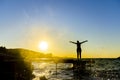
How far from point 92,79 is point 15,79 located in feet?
92.5

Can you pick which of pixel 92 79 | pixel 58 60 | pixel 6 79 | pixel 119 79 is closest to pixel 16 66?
pixel 6 79

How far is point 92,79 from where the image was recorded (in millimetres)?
62750

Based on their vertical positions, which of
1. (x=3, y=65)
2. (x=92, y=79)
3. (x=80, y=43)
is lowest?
(x=92, y=79)

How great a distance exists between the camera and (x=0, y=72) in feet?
131

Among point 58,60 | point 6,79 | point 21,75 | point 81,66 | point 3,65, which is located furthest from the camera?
point 81,66

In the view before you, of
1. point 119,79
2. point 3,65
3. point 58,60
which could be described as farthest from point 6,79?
point 58,60

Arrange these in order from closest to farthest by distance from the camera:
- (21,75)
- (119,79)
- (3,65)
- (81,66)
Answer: (3,65) → (21,75) → (119,79) → (81,66)

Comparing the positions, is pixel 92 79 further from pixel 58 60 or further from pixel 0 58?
pixel 0 58

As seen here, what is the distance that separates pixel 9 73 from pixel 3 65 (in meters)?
3.55

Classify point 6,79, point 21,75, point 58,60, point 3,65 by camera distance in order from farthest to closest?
point 58,60 → point 21,75 → point 3,65 → point 6,79

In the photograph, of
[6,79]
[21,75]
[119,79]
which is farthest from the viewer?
[119,79]

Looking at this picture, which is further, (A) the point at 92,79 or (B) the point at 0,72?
(A) the point at 92,79

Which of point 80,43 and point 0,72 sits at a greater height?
point 80,43

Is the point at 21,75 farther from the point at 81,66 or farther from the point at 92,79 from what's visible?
the point at 81,66
